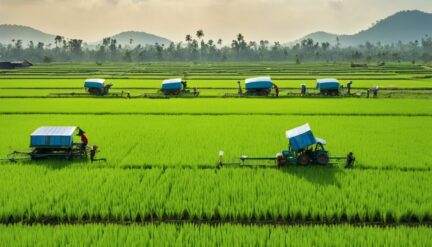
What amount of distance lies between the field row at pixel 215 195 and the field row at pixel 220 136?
58.9 inches

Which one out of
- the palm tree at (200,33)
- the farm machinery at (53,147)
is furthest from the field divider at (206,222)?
the palm tree at (200,33)

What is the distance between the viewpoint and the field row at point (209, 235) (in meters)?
7.33

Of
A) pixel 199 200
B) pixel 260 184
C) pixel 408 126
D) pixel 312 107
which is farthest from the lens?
pixel 312 107

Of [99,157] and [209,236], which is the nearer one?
[209,236]

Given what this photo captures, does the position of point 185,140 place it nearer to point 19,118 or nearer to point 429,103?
point 19,118

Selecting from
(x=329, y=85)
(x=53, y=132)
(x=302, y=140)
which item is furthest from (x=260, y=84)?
(x=53, y=132)

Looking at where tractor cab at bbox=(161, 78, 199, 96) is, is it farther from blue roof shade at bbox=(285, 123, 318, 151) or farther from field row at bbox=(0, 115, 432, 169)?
blue roof shade at bbox=(285, 123, 318, 151)

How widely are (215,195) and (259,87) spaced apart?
26.8 m

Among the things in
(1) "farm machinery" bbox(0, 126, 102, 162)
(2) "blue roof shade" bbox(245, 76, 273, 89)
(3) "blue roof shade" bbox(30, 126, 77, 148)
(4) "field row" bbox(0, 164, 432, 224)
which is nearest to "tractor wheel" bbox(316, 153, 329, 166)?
(4) "field row" bbox(0, 164, 432, 224)

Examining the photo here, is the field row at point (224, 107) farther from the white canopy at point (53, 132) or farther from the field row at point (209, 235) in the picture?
the field row at point (209, 235)

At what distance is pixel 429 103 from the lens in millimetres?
29047

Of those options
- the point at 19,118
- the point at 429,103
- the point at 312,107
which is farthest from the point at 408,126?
the point at 19,118

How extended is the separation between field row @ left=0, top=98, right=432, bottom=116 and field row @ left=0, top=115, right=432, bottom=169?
1945mm

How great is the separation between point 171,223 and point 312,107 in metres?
20.7
